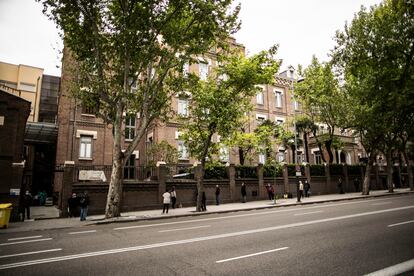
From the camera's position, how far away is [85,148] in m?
26.3

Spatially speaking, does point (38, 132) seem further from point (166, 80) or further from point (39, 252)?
point (39, 252)

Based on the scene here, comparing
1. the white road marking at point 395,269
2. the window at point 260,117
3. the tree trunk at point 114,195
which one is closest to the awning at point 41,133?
the tree trunk at point 114,195

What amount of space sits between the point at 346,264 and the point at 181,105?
1014 inches

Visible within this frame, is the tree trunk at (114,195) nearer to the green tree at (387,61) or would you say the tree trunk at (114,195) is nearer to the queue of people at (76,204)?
the queue of people at (76,204)

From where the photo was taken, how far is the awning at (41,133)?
2583 cm

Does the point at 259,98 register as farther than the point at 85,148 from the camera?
Yes

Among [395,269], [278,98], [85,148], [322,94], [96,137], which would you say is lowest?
[395,269]

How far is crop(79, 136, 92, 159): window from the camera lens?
2602 centimetres

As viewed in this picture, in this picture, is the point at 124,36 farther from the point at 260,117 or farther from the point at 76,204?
the point at 260,117

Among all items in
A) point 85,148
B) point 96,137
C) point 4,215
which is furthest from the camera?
point 96,137

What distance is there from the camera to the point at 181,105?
2995 cm

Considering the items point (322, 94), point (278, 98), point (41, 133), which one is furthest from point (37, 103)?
point (322, 94)

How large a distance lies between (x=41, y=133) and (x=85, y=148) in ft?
19.2

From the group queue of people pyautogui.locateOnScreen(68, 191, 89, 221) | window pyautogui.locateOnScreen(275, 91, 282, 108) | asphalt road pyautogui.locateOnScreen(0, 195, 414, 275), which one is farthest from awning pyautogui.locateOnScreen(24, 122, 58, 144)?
window pyautogui.locateOnScreen(275, 91, 282, 108)
